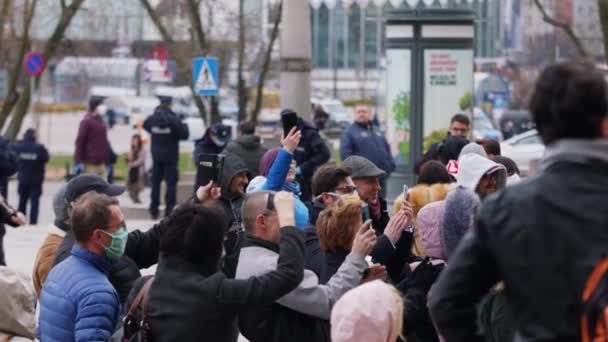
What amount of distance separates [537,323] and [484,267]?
9.0 inches

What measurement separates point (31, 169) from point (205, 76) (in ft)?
10.1

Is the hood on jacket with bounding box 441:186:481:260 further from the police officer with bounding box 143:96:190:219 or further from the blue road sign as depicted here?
the blue road sign

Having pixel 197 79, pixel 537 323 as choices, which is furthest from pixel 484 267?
pixel 197 79

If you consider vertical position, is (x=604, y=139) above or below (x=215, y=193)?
above

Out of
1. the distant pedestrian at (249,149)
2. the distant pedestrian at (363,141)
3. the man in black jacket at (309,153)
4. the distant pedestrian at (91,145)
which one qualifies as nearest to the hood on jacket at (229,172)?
the distant pedestrian at (249,149)

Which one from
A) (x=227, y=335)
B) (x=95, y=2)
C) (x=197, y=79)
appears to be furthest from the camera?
(x=95, y=2)

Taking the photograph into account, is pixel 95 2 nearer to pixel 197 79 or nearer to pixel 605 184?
pixel 197 79

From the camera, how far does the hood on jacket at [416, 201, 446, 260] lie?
255 inches

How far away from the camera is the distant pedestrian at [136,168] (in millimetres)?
24484

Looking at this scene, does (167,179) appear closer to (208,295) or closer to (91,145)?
(91,145)

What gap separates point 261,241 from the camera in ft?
19.5

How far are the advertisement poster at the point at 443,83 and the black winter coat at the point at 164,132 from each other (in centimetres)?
358

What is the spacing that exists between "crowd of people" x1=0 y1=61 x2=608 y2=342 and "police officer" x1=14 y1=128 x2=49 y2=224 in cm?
1340

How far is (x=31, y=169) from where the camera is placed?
21281 millimetres
